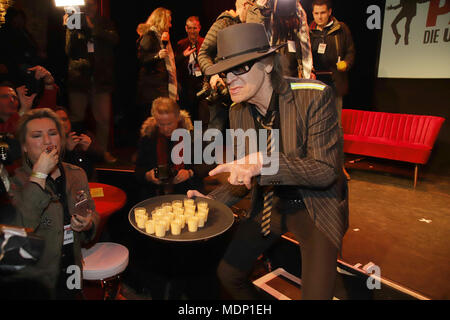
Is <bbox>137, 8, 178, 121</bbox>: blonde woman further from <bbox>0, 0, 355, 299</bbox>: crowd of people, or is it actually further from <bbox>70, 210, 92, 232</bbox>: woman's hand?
<bbox>70, 210, 92, 232</bbox>: woman's hand

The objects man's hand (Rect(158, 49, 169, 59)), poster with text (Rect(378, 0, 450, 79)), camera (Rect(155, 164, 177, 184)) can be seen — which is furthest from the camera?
poster with text (Rect(378, 0, 450, 79))

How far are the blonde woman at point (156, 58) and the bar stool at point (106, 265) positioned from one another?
9.84 feet

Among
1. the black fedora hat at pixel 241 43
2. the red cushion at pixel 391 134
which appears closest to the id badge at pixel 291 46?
the black fedora hat at pixel 241 43

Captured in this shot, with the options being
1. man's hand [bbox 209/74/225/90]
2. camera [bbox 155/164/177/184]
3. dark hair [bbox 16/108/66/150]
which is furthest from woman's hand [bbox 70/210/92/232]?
man's hand [bbox 209/74/225/90]

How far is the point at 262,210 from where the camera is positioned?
223cm

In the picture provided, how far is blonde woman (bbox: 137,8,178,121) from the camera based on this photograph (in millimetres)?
4941

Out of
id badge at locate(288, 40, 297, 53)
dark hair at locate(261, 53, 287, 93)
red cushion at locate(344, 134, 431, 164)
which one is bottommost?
red cushion at locate(344, 134, 431, 164)

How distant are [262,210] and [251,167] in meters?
0.56

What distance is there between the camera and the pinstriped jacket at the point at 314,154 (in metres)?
1.82

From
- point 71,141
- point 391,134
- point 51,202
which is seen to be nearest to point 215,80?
point 71,141

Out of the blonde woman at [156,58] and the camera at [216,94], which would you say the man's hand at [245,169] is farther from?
the blonde woman at [156,58]

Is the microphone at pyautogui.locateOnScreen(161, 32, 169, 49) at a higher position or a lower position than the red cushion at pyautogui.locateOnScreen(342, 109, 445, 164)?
higher

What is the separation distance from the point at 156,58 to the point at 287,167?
148 inches

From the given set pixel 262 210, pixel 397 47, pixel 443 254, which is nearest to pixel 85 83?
pixel 262 210
